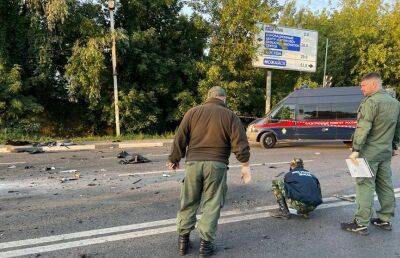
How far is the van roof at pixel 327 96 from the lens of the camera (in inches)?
546

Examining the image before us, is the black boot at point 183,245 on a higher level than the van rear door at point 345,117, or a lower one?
lower

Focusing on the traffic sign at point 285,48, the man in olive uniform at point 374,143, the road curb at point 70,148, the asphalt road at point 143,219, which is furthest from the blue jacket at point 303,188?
the traffic sign at point 285,48

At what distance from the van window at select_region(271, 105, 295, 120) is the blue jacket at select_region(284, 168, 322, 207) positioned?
9.13m

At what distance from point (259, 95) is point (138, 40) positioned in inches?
284

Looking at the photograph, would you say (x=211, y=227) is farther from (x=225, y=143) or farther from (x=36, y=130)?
(x=36, y=130)

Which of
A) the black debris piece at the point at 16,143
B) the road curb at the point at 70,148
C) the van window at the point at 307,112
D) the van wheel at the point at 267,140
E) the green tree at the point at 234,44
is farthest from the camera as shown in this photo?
the green tree at the point at 234,44

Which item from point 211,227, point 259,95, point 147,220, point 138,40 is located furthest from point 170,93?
point 211,227

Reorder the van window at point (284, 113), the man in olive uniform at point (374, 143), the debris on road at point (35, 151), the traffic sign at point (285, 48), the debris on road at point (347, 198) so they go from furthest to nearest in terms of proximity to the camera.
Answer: the traffic sign at point (285, 48) < the van window at point (284, 113) < the debris on road at point (35, 151) < the debris on road at point (347, 198) < the man in olive uniform at point (374, 143)

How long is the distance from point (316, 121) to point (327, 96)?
39.0 inches

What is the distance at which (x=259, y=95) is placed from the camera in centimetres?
2086

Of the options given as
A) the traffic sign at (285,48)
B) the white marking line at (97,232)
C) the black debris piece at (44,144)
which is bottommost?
the black debris piece at (44,144)

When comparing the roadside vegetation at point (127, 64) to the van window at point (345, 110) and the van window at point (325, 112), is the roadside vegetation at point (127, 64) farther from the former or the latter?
the van window at point (345, 110)

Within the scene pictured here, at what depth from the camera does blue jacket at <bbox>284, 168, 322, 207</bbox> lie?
205 inches

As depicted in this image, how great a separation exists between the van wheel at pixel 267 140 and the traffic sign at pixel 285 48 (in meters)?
5.77
